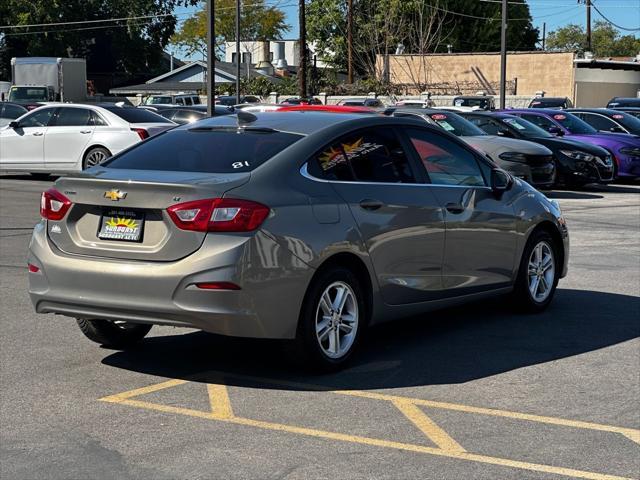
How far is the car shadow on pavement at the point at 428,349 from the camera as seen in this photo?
6961mm

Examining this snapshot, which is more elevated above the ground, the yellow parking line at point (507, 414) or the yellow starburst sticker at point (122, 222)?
the yellow starburst sticker at point (122, 222)

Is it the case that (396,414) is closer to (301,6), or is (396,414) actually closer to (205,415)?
(205,415)

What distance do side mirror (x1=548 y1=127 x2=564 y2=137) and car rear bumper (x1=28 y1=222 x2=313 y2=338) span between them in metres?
18.9

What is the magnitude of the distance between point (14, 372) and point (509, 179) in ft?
13.3

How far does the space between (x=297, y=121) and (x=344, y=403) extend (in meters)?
2.12

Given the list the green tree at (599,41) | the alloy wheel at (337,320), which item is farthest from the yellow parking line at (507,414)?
the green tree at (599,41)

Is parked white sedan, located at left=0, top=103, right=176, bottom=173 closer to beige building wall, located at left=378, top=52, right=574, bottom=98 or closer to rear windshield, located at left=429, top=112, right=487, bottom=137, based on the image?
rear windshield, located at left=429, top=112, right=487, bottom=137

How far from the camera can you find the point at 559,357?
7609mm

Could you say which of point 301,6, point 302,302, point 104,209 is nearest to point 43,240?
point 104,209

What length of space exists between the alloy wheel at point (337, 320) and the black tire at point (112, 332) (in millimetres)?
1384

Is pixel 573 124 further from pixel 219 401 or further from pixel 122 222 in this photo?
pixel 219 401

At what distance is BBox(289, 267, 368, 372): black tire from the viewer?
6.63 m

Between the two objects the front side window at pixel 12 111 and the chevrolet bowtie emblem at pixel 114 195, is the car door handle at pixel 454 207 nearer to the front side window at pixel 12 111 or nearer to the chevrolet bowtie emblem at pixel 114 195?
the chevrolet bowtie emblem at pixel 114 195

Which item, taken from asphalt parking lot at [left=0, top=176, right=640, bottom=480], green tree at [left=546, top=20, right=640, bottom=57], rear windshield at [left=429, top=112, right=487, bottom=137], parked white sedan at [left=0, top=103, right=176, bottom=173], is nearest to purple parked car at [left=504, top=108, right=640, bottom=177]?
rear windshield at [left=429, top=112, right=487, bottom=137]
